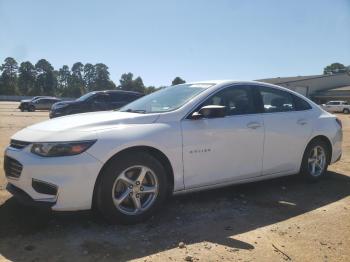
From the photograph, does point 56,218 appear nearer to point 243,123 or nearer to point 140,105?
point 140,105

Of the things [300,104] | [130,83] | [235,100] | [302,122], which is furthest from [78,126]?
[130,83]

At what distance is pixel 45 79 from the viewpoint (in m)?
112

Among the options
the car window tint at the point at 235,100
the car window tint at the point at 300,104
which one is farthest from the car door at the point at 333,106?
the car window tint at the point at 235,100

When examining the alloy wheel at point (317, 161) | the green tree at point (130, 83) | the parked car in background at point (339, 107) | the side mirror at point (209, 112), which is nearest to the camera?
the side mirror at point (209, 112)

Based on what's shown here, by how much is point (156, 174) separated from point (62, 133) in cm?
106

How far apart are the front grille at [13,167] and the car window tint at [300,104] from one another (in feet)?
13.1

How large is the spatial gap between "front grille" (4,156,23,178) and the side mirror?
6.38 feet

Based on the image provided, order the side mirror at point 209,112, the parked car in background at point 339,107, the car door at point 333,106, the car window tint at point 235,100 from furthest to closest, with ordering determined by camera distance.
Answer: the car door at point 333,106 < the parked car in background at point 339,107 < the car window tint at point 235,100 < the side mirror at point 209,112

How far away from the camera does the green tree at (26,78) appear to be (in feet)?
361

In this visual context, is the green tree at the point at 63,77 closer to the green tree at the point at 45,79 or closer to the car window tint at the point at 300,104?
the green tree at the point at 45,79

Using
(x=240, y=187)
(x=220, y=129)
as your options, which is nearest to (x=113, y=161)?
(x=220, y=129)

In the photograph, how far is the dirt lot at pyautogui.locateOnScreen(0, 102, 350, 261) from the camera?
3496mm

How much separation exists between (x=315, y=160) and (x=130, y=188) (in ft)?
11.1

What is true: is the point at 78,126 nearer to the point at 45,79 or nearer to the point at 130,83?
the point at 130,83
